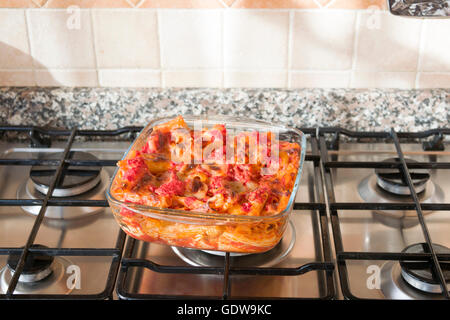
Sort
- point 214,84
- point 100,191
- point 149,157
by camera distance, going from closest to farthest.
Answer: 1. point 149,157
2. point 100,191
3. point 214,84

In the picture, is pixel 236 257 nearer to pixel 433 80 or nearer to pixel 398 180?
pixel 398 180

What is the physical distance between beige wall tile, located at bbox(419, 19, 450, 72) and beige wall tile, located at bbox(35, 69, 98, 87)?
619 millimetres

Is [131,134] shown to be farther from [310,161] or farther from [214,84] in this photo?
[310,161]

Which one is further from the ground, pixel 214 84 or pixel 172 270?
pixel 214 84

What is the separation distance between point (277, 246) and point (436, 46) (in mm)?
490

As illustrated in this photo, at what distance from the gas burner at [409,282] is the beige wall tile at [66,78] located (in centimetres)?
63

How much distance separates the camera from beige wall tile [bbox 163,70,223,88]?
3.24ft

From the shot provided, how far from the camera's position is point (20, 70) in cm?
100

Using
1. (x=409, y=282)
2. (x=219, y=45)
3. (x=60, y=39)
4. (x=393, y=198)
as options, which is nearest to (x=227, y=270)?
(x=409, y=282)

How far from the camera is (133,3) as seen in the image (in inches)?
36.5

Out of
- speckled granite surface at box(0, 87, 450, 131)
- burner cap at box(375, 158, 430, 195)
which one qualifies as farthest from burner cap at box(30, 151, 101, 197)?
burner cap at box(375, 158, 430, 195)

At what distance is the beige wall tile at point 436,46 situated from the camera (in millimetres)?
938
